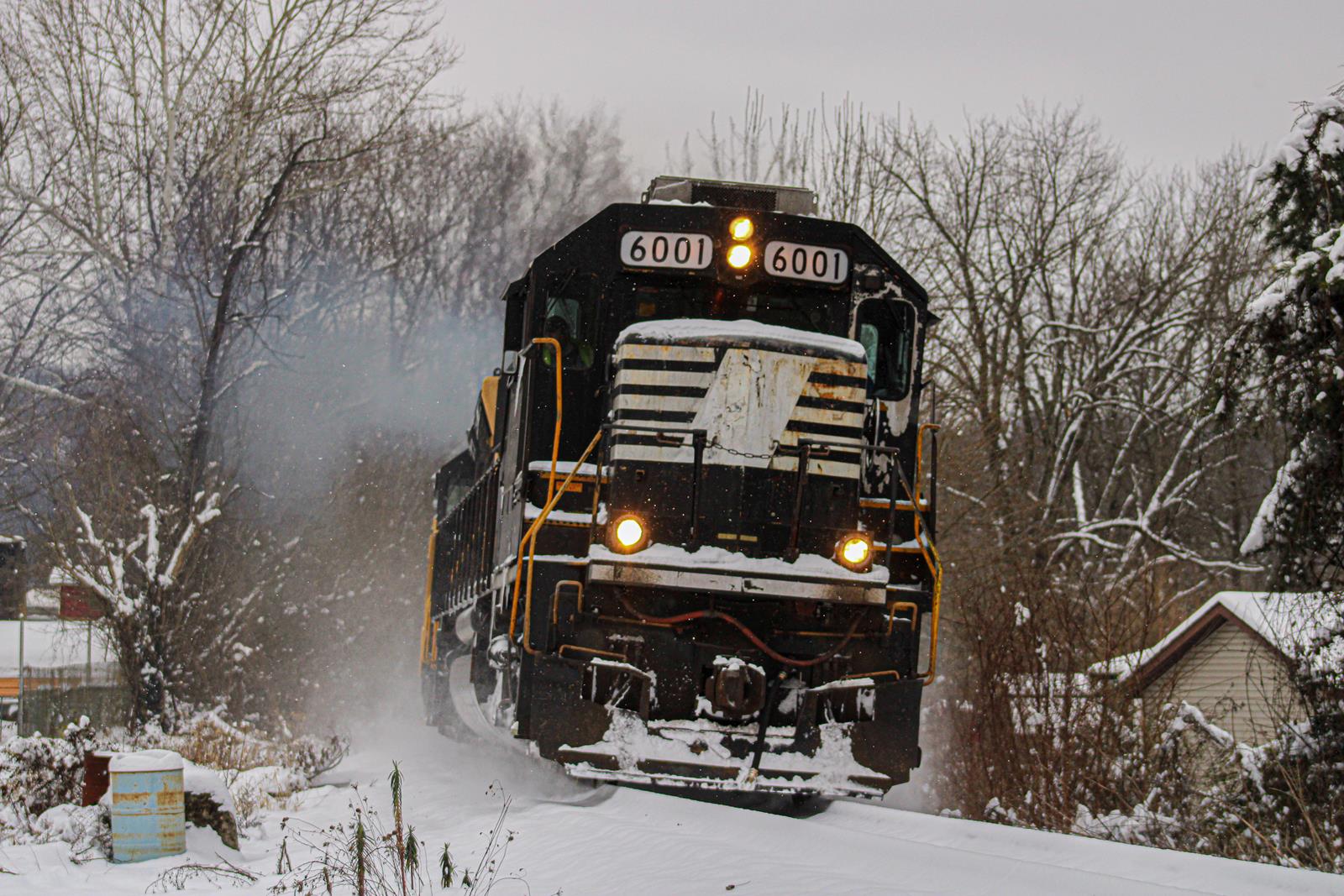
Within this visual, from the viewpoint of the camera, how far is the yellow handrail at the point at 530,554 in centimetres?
768

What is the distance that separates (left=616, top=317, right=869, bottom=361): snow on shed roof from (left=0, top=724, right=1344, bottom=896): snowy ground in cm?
264

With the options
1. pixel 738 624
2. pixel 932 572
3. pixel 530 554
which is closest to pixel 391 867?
pixel 530 554

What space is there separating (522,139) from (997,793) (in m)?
30.2

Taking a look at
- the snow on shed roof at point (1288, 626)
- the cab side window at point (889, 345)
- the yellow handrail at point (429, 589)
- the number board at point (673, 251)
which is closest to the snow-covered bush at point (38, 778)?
the yellow handrail at point (429, 589)

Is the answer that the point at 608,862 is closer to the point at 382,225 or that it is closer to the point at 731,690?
the point at 731,690

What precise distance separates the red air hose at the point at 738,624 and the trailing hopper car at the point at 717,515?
2cm

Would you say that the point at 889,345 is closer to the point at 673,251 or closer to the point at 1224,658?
the point at 673,251

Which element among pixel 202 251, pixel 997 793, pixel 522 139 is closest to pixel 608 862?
pixel 997 793

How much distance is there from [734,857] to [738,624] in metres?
1.81

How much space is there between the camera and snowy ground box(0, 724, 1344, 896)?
534 centimetres

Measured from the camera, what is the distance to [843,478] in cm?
796

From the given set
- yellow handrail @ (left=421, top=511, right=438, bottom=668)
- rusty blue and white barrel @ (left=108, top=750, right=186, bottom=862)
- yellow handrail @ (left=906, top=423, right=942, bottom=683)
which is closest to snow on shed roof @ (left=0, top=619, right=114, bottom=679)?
yellow handrail @ (left=421, top=511, right=438, bottom=668)

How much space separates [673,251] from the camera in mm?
8320

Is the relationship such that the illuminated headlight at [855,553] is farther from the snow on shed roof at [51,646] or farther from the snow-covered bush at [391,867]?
the snow on shed roof at [51,646]
